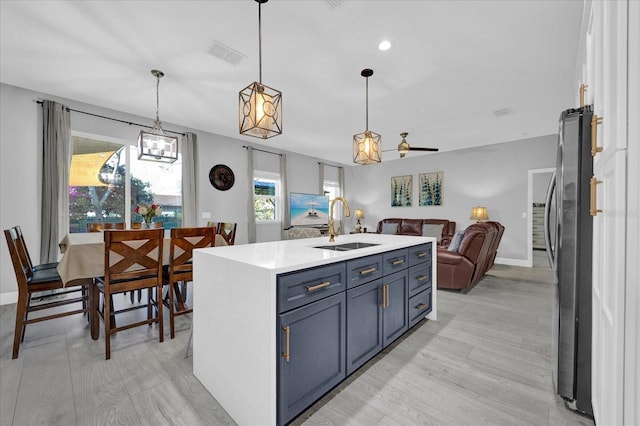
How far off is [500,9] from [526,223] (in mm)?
4993

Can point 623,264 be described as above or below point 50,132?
below

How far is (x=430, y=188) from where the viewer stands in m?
7.17

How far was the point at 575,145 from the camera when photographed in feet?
5.01

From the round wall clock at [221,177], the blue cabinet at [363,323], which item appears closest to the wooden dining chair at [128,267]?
the blue cabinet at [363,323]

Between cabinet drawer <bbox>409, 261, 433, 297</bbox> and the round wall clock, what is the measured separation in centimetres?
421

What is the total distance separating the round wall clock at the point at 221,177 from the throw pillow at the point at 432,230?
15.1 ft

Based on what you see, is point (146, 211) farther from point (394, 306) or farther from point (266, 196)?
point (266, 196)

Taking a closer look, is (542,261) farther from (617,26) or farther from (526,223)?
(617,26)

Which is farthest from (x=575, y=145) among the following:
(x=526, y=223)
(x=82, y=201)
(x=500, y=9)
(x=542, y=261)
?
(x=542, y=261)

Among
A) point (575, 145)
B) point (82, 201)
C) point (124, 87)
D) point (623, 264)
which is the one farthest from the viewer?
point (82, 201)

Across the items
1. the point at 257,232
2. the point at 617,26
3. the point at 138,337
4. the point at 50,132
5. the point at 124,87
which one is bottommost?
the point at 138,337

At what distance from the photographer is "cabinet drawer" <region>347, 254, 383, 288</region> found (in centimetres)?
Answer: 174

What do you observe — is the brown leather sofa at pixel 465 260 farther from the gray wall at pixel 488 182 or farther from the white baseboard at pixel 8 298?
the white baseboard at pixel 8 298

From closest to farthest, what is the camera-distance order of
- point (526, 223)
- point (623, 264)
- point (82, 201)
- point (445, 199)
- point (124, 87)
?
point (623, 264) < point (124, 87) < point (82, 201) < point (526, 223) < point (445, 199)
